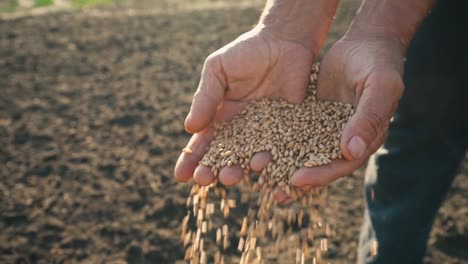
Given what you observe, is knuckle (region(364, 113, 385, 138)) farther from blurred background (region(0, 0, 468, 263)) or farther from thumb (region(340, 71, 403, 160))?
blurred background (region(0, 0, 468, 263))

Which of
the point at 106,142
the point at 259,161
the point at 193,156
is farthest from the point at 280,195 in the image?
the point at 106,142

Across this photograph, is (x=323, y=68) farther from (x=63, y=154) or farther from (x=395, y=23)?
(x=63, y=154)

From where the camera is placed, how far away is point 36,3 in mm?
6977

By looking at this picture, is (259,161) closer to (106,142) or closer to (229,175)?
(229,175)

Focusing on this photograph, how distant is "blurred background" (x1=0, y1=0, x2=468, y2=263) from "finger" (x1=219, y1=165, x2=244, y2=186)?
102 cm

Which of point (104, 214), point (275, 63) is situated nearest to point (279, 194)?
point (275, 63)

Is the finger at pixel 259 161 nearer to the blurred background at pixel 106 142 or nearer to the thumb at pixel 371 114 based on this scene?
the thumb at pixel 371 114

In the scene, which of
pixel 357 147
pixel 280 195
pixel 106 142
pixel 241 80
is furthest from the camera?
pixel 106 142

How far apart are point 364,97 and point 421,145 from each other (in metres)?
0.72

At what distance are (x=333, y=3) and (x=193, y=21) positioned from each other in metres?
3.95

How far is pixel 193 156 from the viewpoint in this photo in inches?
83.0

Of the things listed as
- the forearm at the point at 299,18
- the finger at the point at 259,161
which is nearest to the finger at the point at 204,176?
the finger at the point at 259,161

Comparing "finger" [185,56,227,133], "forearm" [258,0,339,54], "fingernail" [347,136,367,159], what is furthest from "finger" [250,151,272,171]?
"forearm" [258,0,339,54]

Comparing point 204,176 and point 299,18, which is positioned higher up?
point 299,18
